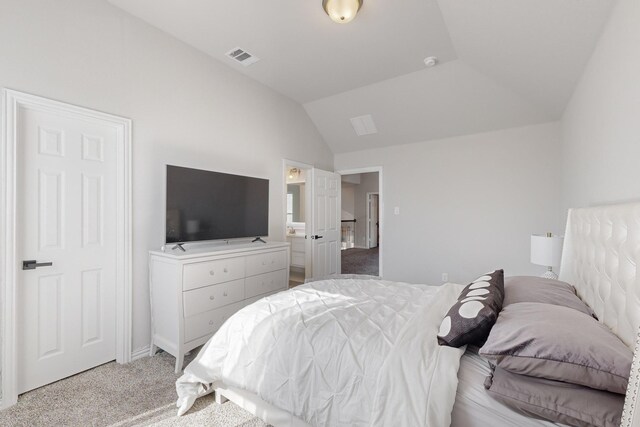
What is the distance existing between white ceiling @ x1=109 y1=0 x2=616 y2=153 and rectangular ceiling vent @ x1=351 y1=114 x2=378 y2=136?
0.11 metres

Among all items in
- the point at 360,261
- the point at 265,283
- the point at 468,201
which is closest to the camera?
the point at 265,283

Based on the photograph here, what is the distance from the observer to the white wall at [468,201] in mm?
3570

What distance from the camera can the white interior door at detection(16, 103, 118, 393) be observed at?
1.97 meters

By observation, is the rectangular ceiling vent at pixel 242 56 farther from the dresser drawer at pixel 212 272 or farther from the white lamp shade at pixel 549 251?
the white lamp shade at pixel 549 251

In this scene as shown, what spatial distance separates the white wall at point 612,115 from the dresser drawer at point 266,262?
2.79m

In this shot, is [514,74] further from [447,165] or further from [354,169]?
[354,169]

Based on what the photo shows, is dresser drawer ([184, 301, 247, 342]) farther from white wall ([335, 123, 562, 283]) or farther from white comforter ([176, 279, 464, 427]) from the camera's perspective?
white wall ([335, 123, 562, 283])

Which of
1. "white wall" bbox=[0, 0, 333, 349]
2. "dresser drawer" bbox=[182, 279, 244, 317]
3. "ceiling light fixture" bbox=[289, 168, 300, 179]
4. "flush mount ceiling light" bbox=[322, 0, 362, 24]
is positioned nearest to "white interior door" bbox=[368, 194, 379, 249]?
"ceiling light fixture" bbox=[289, 168, 300, 179]

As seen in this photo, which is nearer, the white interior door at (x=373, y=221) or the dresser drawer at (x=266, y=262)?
the dresser drawer at (x=266, y=262)

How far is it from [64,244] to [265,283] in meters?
1.75

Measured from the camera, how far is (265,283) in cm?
311

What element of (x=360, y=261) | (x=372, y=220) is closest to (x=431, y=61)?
(x=360, y=261)

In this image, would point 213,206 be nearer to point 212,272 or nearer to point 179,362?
point 212,272

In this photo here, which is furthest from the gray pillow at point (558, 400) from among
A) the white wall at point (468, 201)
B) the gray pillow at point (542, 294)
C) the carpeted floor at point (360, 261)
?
the carpeted floor at point (360, 261)
